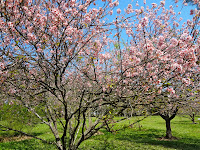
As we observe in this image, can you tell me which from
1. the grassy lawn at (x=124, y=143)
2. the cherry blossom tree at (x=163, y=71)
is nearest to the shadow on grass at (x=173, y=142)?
the grassy lawn at (x=124, y=143)

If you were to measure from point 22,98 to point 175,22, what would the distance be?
8.21 m

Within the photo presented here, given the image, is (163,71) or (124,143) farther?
(124,143)

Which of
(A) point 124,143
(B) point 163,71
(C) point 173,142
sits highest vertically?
(B) point 163,71

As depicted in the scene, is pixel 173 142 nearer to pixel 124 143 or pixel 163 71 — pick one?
pixel 124 143

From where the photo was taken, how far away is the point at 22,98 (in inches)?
201

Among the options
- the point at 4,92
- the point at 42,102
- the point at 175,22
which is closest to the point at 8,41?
the point at 4,92

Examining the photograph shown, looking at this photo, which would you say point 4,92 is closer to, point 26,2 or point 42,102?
point 42,102

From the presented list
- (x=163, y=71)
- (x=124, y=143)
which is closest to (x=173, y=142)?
(x=124, y=143)

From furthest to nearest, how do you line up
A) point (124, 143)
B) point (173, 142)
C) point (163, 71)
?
point (173, 142) → point (124, 143) → point (163, 71)

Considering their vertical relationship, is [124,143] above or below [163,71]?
below

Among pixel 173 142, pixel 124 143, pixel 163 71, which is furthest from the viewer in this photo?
pixel 173 142

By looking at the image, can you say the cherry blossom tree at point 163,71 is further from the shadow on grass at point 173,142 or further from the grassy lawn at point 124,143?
the shadow on grass at point 173,142

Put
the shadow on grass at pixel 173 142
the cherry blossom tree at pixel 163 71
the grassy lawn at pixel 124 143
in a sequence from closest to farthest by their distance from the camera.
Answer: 1. the cherry blossom tree at pixel 163 71
2. the grassy lawn at pixel 124 143
3. the shadow on grass at pixel 173 142

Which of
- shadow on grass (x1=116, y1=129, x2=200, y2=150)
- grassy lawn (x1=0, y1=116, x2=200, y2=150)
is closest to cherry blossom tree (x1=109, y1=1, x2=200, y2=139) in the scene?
grassy lawn (x1=0, y1=116, x2=200, y2=150)
